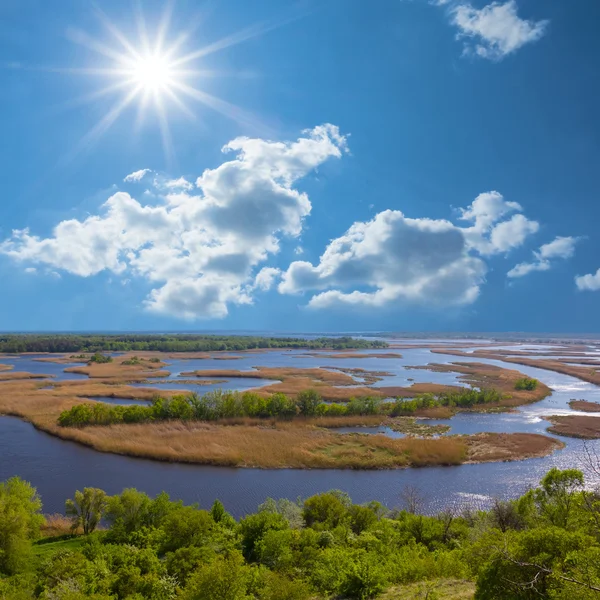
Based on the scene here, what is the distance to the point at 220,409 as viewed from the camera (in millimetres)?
51250

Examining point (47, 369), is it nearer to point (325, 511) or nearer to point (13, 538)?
point (13, 538)

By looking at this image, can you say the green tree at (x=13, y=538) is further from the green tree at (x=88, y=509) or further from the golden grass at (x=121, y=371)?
the golden grass at (x=121, y=371)

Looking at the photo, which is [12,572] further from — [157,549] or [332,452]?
[332,452]

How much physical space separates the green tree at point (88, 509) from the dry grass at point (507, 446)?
29.7 m

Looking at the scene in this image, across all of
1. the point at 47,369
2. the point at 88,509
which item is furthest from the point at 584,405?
the point at 47,369

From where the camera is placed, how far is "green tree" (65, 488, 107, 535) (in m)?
25.3

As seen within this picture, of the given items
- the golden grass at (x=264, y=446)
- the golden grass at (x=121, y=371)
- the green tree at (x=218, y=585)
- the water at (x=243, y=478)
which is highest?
the green tree at (x=218, y=585)

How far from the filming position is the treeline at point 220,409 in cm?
4788

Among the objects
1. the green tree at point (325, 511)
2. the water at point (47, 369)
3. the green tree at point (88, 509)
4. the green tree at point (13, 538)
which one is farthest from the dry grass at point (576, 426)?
the water at point (47, 369)

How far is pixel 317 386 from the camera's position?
3002 inches

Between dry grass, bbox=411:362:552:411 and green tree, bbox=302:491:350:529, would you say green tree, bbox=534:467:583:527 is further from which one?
dry grass, bbox=411:362:552:411

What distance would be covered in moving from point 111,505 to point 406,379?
71.3 meters

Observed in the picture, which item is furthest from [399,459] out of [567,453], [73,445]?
[73,445]

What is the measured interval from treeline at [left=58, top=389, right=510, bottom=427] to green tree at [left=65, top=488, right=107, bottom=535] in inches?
906
